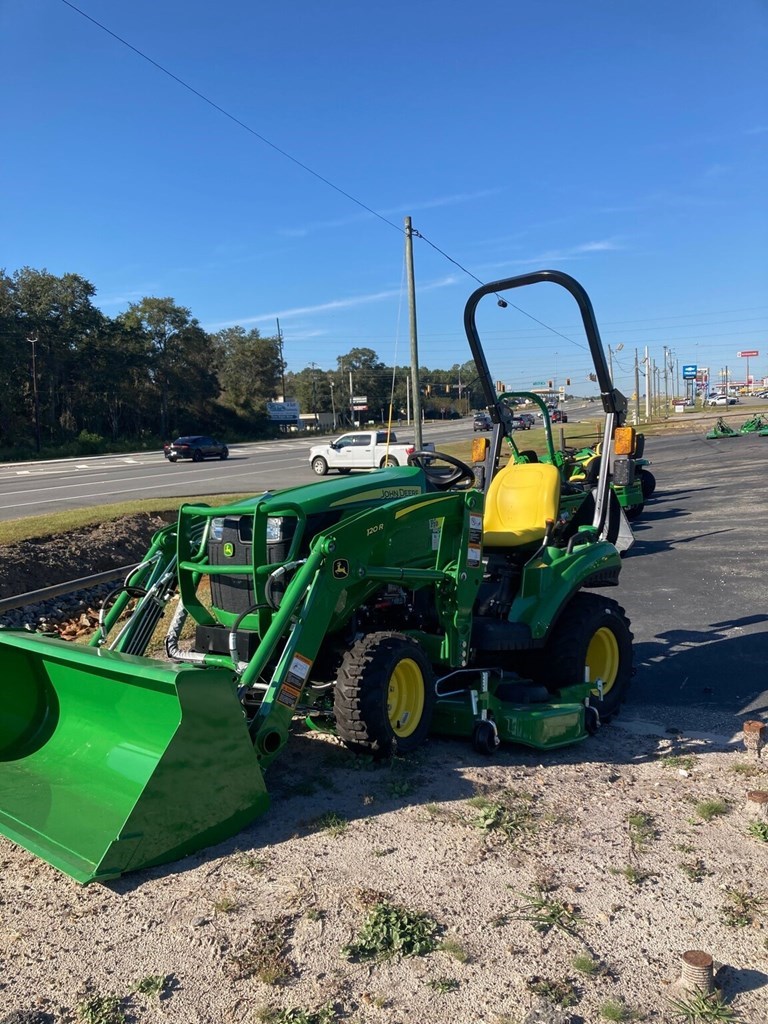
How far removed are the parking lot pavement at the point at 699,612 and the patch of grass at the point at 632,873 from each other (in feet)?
6.72

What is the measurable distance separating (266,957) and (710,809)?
231 centimetres

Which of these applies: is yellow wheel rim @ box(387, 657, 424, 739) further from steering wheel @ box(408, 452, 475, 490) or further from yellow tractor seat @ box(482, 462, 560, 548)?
steering wheel @ box(408, 452, 475, 490)

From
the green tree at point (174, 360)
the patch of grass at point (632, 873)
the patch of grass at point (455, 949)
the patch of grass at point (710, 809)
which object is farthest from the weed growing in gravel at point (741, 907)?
the green tree at point (174, 360)

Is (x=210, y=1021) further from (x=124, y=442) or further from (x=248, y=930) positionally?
(x=124, y=442)

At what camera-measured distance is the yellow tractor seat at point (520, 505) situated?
594cm

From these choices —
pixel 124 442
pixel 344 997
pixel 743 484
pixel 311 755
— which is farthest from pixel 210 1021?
pixel 124 442

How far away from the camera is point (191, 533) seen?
5.17 metres

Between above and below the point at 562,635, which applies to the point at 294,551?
above

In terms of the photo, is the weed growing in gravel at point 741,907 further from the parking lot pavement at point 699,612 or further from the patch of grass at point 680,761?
the parking lot pavement at point 699,612

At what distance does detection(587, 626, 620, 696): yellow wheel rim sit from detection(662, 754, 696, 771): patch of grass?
931 mm

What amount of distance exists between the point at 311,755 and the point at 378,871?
4.24ft

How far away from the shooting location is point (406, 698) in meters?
4.64

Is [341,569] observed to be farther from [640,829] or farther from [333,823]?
[640,829]

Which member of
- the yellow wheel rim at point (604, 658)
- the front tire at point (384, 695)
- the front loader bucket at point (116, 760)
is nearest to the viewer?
the front loader bucket at point (116, 760)
